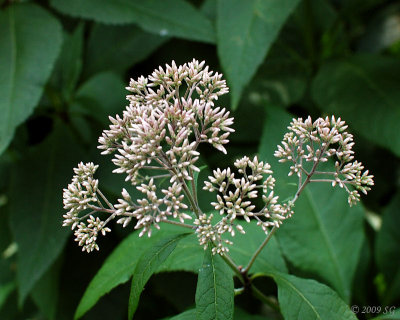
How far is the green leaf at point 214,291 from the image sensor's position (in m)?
1.43

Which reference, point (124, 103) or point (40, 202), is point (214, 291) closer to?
point (40, 202)

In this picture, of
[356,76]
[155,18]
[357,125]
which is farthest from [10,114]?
[356,76]

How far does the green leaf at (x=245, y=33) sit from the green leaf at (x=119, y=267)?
0.80m

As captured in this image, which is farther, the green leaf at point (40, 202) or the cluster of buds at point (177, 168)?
the green leaf at point (40, 202)

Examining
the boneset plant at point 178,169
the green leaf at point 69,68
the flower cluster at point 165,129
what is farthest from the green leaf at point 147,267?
the green leaf at point 69,68

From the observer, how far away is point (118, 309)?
323 centimetres

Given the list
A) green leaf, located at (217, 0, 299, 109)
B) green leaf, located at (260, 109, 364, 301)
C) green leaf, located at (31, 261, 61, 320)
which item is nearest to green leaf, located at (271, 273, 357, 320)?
green leaf, located at (260, 109, 364, 301)

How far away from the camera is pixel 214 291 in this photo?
145 centimetres

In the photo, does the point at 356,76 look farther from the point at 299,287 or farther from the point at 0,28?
the point at 0,28

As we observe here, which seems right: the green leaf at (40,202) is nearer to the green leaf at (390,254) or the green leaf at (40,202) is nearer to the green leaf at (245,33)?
the green leaf at (245,33)

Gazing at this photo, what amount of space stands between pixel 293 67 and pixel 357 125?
0.87m

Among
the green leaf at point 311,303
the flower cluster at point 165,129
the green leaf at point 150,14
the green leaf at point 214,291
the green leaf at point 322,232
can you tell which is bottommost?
the green leaf at point 322,232

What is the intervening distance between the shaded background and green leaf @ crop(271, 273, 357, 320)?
697 millimetres

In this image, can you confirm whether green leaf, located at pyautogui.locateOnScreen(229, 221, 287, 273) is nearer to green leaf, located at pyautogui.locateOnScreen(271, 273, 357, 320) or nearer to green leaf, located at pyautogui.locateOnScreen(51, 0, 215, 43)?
green leaf, located at pyautogui.locateOnScreen(271, 273, 357, 320)
